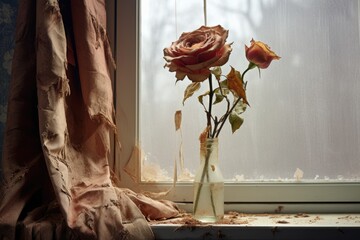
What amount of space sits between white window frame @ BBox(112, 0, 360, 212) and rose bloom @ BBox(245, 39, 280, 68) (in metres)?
0.36

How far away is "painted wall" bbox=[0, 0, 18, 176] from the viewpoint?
128cm

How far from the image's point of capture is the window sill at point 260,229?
996 millimetres

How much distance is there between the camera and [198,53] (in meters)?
1.03

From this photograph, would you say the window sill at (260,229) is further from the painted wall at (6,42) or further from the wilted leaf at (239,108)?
the painted wall at (6,42)

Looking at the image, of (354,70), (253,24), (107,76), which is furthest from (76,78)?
(354,70)

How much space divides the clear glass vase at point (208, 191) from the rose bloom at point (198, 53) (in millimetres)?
195

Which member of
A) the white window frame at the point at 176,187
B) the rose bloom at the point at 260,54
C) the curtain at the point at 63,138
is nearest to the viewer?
the curtain at the point at 63,138

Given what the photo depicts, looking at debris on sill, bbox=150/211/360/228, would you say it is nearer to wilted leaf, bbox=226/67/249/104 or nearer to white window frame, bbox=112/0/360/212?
white window frame, bbox=112/0/360/212

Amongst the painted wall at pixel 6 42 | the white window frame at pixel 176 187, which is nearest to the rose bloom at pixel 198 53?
the white window frame at pixel 176 187

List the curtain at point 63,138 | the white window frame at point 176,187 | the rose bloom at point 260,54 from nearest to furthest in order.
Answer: the curtain at point 63,138
the rose bloom at point 260,54
the white window frame at point 176,187

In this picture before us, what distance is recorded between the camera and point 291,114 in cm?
129

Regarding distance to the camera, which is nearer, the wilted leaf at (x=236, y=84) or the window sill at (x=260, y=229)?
the window sill at (x=260, y=229)

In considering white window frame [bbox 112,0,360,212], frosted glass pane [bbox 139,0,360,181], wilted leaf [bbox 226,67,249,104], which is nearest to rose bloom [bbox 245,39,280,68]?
wilted leaf [bbox 226,67,249,104]

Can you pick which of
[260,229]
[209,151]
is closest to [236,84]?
[209,151]
